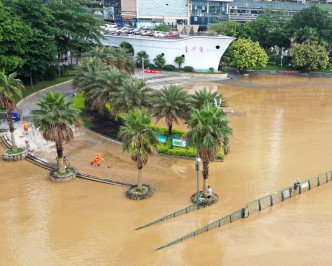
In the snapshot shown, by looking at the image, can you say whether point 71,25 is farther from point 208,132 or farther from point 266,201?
point 266,201

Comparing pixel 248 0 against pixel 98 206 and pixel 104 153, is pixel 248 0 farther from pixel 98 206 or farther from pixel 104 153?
pixel 98 206

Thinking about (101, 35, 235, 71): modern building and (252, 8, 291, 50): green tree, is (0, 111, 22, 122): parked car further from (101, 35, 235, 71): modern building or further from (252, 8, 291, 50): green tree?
(252, 8, 291, 50): green tree

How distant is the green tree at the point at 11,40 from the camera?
44625 mm

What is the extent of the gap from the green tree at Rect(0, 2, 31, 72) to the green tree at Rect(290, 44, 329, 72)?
180 feet

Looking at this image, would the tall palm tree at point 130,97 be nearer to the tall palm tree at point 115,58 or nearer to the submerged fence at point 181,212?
the submerged fence at point 181,212

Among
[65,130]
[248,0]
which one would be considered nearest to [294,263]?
[65,130]

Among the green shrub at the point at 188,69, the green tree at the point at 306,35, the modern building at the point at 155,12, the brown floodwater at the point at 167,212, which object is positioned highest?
the modern building at the point at 155,12

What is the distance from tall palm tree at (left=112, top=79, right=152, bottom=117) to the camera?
34.5 m

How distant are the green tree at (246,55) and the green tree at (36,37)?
38014mm

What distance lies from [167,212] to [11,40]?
33442 millimetres

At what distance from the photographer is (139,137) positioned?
2462 centimetres

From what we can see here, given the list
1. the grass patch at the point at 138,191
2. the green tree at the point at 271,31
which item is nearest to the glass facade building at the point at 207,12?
the green tree at the point at 271,31

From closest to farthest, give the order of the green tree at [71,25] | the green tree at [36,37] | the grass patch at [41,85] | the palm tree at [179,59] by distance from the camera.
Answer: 1. the green tree at [36,37]
2. the grass patch at [41,85]
3. the green tree at [71,25]
4. the palm tree at [179,59]

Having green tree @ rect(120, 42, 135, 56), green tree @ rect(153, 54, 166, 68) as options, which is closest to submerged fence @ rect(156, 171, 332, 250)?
green tree @ rect(153, 54, 166, 68)
